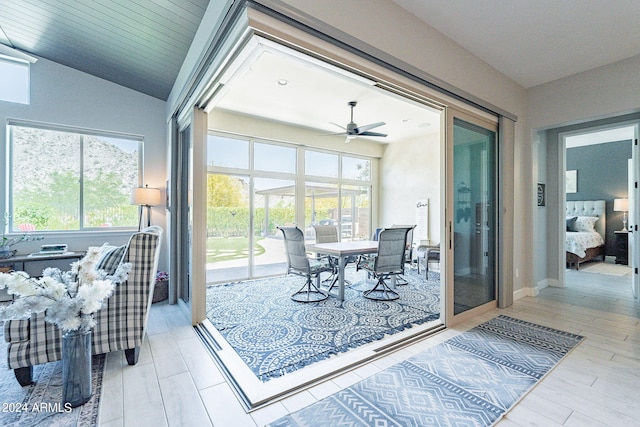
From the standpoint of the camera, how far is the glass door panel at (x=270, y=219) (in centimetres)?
556

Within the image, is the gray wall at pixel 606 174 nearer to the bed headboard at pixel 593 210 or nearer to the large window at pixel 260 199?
the bed headboard at pixel 593 210

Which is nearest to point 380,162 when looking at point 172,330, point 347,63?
point 347,63

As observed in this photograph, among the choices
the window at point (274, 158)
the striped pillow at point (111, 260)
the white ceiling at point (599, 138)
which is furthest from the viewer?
the white ceiling at point (599, 138)

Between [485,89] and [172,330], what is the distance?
4.43m

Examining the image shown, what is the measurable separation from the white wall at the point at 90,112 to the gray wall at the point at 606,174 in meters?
9.84

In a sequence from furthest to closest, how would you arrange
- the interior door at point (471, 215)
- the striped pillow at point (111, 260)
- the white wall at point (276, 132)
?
1. the white wall at point (276, 132)
2. the interior door at point (471, 215)
3. the striped pillow at point (111, 260)

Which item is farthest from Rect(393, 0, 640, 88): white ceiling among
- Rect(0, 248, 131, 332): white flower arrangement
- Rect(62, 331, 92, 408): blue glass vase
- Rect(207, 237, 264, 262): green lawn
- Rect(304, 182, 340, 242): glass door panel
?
Rect(207, 237, 264, 262): green lawn

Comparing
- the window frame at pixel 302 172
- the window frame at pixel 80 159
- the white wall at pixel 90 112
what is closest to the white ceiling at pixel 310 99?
the window frame at pixel 302 172

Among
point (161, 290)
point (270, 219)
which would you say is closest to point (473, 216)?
point (270, 219)

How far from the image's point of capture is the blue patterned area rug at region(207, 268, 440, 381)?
247 centimetres

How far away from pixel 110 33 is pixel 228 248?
3.46m

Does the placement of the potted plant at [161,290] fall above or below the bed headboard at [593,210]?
below

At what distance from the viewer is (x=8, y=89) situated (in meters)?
3.62

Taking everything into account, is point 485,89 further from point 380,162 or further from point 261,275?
point 261,275
